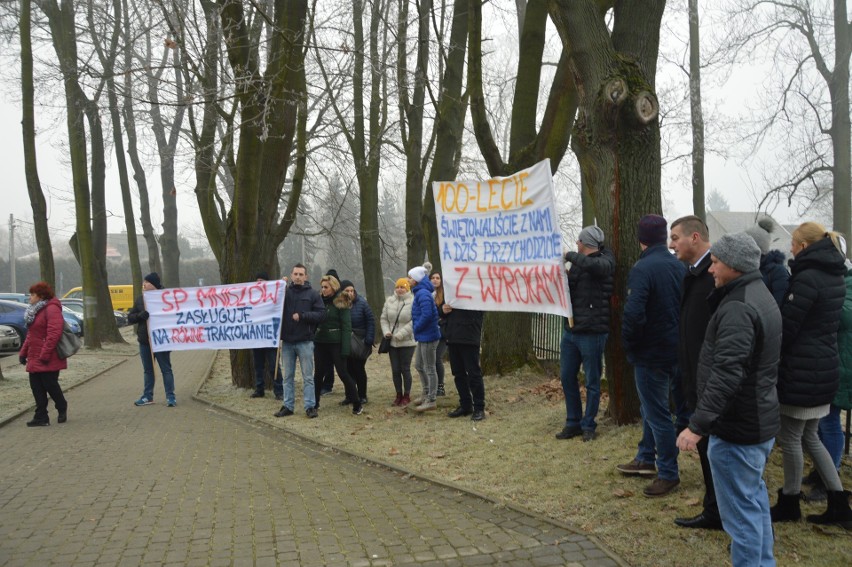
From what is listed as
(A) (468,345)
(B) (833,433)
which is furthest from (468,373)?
(B) (833,433)

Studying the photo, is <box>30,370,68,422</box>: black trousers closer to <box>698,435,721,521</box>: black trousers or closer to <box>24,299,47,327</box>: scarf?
<box>24,299,47,327</box>: scarf

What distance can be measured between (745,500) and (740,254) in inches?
50.3

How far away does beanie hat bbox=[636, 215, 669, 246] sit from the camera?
6.14 m

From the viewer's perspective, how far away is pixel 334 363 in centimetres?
1051

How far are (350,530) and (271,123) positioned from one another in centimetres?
883

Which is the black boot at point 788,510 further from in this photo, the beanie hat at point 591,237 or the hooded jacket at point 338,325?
the hooded jacket at point 338,325

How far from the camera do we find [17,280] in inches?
2926

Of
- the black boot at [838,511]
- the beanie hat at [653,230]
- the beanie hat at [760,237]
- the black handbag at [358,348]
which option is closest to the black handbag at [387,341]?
the black handbag at [358,348]

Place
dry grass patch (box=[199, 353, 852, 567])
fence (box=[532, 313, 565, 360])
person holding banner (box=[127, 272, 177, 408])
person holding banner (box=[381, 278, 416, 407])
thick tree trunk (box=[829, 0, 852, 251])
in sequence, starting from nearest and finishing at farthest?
1. dry grass patch (box=[199, 353, 852, 567])
2. person holding banner (box=[381, 278, 416, 407])
3. person holding banner (box=[127, 272, 177, 408])
4. fence (box=[532, 313, 565, 360])
5. thick tree trunk (box=[829, 0, 852, 251])

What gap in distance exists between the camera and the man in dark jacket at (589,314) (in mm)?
7250

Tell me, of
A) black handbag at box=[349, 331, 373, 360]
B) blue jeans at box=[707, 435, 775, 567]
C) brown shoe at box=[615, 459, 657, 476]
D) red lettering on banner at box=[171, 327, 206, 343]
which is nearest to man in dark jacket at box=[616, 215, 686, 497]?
brown shoe at box=[615, 459, 657, 476]

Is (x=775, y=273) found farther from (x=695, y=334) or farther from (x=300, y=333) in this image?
(x=300, y=333)

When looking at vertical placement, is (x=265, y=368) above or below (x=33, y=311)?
below

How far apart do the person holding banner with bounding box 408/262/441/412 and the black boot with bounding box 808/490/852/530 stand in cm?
557
